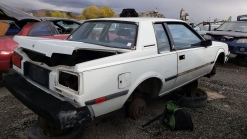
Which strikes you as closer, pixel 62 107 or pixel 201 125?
pixel 62 107

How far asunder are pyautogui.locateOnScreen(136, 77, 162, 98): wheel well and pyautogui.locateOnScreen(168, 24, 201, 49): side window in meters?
0.67

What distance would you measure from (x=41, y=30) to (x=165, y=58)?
337cm

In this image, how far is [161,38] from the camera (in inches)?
110

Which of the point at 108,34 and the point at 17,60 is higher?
the point at 108,34

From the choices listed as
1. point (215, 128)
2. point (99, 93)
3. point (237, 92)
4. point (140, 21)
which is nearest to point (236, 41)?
point (237, 92)

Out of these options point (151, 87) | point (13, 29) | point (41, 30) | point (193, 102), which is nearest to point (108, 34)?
point (151, 87)

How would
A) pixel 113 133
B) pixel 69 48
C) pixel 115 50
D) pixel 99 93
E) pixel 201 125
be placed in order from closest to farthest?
pixel 69 48 → pixel 99 93 → pixel 115 50 → pixel 113 133 → pixel 201 125

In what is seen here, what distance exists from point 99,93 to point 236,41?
5857mm

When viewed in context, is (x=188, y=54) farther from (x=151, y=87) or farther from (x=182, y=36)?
(x=151, y=87)

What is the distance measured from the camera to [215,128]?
271 cm

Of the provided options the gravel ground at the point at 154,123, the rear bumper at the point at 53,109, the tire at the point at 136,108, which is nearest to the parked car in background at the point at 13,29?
the gravel ground at the point at 154,123

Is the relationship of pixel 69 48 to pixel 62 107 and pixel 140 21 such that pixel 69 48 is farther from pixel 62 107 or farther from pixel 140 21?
pixel 140 21

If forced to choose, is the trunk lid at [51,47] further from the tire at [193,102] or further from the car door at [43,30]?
the car door at [43,30]

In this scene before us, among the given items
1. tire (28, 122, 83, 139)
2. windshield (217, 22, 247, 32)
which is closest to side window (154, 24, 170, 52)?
tire (28, 122, 83, 139)
